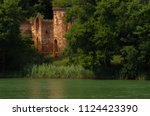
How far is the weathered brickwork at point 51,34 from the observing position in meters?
63.7

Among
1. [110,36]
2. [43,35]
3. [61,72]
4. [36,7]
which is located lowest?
[61,72]

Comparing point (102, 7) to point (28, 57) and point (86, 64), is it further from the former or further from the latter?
point (28, 57)

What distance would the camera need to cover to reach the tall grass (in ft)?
171

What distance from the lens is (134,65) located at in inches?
2052

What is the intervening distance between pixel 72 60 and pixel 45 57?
265 inches

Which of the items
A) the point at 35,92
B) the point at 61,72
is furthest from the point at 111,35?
the point at 35,92

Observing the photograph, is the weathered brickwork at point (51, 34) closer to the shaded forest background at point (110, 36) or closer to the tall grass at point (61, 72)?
the shaded forest background at point (110, 36)

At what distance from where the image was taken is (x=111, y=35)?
2079 inches

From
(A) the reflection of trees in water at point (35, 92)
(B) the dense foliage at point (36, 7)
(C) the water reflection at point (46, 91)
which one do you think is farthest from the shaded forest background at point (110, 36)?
(A) the reflection of trees in water at point (35, 92)

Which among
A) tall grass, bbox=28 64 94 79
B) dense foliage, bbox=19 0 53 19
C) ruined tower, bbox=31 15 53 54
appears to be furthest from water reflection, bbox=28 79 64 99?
dense foliage, bbox=19 0 53 19

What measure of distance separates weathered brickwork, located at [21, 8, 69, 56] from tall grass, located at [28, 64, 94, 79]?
10158mm

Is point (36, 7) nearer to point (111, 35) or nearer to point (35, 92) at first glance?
point (111, 35)

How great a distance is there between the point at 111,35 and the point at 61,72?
17.1 ft

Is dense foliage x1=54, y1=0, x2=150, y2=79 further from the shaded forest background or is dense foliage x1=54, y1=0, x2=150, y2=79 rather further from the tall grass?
the tall grass
